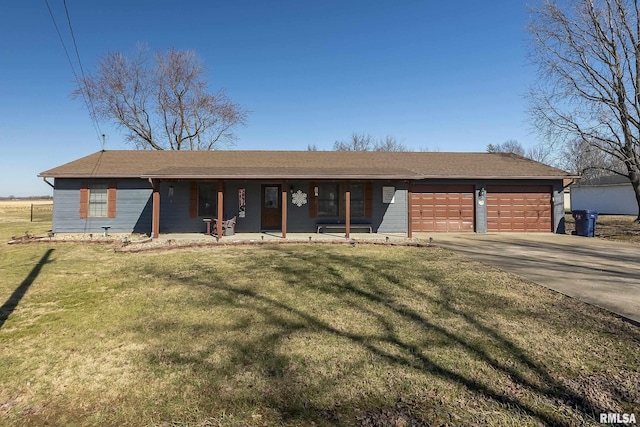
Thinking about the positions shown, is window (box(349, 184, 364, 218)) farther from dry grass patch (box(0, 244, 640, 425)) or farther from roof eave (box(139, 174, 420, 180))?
dry grass patch (box(0, 244, 640, 425))

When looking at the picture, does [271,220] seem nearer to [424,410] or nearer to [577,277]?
[577,277]

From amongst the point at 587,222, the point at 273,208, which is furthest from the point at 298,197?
the point at 587,222

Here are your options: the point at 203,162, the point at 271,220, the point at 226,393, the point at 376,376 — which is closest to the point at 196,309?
the point at 226,393

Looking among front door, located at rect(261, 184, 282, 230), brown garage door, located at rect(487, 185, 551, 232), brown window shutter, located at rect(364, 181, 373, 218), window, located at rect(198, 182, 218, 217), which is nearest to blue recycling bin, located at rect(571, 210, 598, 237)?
brown garage door, located at rect(487, 185, 551, 232)

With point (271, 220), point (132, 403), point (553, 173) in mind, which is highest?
point (553, 173)

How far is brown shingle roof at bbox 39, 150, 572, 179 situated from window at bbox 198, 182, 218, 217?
2.80 feet

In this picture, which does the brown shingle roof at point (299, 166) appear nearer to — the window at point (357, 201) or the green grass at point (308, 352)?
the window at point (357, 201)

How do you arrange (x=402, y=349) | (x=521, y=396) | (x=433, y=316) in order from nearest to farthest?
(x=521, y=396) → (x=402, y=349) → (x=433, y=316)

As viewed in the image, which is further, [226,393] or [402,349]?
[402,349]

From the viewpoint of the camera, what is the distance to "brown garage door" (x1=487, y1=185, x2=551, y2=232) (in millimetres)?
14586

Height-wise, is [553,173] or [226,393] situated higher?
[553,173]

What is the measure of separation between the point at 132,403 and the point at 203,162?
45.6 feet

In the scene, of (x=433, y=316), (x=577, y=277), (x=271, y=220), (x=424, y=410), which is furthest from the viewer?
(x=271, y=220)

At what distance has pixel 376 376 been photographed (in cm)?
290
